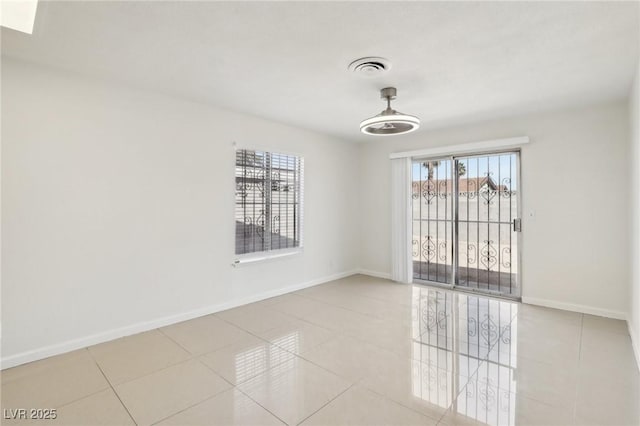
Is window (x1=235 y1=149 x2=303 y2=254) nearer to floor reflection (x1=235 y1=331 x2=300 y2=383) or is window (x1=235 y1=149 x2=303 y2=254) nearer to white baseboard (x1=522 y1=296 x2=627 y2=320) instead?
floor reflection (x1=235 y1=331 x2=300 y2=383)

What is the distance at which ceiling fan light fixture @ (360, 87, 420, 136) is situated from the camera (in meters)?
2.84

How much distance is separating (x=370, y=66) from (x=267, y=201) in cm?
234

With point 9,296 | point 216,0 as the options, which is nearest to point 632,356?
point 216,0

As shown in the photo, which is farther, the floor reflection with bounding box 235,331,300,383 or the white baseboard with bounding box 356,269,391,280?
the white baseboard with bounding box 356,269,391,280

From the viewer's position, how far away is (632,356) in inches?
103

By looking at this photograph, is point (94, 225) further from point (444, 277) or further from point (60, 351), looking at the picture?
point (444, 277)

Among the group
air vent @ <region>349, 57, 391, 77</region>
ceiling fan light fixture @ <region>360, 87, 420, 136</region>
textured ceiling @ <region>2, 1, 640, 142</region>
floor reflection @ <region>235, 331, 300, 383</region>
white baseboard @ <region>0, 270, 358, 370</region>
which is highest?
textured ceiling @ <region>2, 1, 640, 142</region>

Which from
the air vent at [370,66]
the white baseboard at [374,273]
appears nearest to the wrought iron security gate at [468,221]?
the white baseboard at [374,273]

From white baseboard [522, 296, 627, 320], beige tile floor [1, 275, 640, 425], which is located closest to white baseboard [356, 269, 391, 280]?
beige tile floor [1, 275, 640, 425]

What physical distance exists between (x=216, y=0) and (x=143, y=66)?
1.23 meters

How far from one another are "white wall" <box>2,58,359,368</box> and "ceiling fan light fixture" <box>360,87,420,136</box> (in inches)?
66.8

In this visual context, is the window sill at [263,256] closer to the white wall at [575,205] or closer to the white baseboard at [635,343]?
the white wall at [575,205]

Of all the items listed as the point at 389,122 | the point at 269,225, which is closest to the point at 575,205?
the point at 389,122

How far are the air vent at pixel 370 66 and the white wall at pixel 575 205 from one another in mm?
2500
